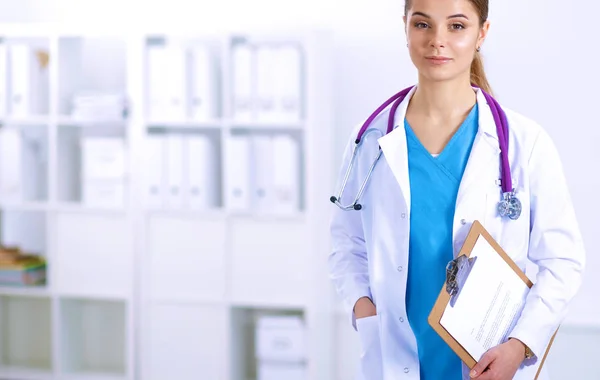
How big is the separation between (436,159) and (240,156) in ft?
6.24

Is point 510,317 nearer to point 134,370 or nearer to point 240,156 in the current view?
point 240,156

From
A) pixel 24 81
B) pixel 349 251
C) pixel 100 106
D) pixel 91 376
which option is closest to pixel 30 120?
pixel 24 81

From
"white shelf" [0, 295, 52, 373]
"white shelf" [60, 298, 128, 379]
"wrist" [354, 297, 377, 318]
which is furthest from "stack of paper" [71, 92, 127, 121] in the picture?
"wrist" [354, 297, 377, 318]

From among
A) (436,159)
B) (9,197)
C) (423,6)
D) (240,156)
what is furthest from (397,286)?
(9,197)

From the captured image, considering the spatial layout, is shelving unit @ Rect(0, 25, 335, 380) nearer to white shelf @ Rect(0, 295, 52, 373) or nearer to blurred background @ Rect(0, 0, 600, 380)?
blurred background @ Rect(0, 0, 600, 380)

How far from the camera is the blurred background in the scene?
333 centimetres

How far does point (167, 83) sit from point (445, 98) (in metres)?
2.08

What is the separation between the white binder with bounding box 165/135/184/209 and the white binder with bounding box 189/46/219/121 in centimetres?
14

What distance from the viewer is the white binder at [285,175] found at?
10.8 ft

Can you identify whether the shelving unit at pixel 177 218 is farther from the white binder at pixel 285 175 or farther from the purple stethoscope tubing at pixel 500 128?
the purple stethoscope tubing at pixel 500 128

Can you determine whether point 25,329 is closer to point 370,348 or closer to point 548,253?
point 370,348

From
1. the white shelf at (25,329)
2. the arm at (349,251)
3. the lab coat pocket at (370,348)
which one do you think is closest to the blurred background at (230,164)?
the white shelf at (25,329)

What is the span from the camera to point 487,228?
56.8 inches

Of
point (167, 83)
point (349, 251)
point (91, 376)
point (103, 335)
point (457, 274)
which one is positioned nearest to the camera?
point (457, 274)
